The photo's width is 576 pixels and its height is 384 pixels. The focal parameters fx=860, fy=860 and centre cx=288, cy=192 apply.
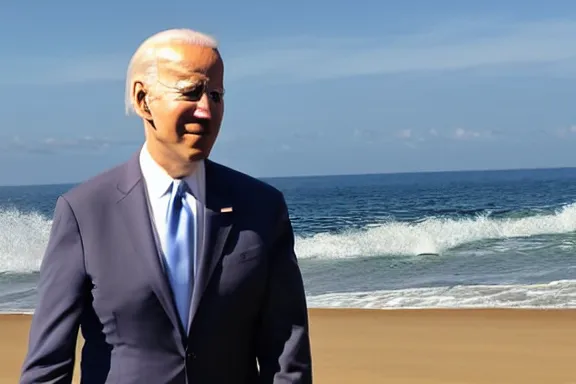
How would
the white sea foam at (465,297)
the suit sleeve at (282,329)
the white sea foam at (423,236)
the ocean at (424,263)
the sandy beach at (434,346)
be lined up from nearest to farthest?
the suit sleeve at (282,329) < the sandy beach at (434,346) < the white sea foam at (465,297) < the ocean at (424,263) < the white sea foam at (423,236)

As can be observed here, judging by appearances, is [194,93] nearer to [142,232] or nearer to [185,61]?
[185,61]

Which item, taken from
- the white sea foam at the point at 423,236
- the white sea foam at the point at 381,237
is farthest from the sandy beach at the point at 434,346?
the white sea foam at the point at 423,236

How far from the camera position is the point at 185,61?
1.55 meters

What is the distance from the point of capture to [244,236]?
1604 mm

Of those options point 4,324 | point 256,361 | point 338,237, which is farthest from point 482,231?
point 256,361

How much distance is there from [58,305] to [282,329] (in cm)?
42

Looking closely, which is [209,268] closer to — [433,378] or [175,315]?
[175,315]

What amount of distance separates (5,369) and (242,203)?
20.5 feet

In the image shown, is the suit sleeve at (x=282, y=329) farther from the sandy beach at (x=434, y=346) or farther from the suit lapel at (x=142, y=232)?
the sandy beach at (x=434, y=346)

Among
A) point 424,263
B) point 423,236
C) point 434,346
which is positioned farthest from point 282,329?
point 423,236

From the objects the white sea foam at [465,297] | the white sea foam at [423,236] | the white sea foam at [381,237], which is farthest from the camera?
the white sea foam at [423,236]

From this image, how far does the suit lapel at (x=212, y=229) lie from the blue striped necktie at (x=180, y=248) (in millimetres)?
23

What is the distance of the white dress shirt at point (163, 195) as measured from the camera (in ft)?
5.21

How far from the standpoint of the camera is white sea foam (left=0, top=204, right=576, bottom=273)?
65.8 ft
